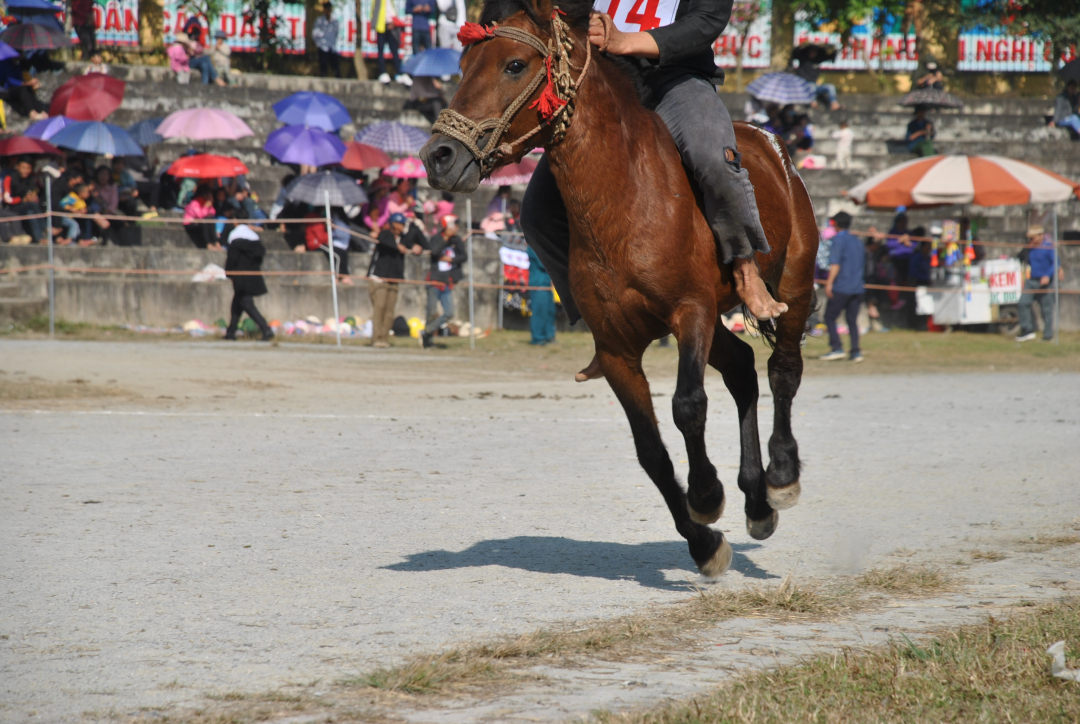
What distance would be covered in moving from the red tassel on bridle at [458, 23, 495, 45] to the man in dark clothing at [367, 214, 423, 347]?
14098 mm

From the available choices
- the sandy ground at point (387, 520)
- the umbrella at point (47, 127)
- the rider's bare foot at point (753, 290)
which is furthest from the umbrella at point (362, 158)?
the rider's bare foot at point (753, 290)

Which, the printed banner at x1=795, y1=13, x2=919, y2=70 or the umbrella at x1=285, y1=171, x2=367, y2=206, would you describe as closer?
the umbrella at x1=285, y1=171, x2=367, y2=206

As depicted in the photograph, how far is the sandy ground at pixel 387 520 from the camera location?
4.09 m

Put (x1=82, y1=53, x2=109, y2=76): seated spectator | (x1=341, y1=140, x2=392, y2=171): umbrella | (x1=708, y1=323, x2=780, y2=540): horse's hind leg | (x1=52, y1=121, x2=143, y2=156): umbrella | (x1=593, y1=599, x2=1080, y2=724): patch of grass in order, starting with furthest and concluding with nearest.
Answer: (x1=82, y1=53, x2=109, y2=76): seated spectator
(x1=341, y1=140, x2=392, y2=171): umbrella
(x1=52, y1=121, x2=143, y2=156): umbrella
(x1=708, y1=323, x2=780, y2=540): horse's hind leg
(x1=593, y1=599, x2=1080, y2=724): patch of grass

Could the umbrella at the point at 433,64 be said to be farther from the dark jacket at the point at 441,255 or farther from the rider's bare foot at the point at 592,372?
the rider's bare foot at the point at 592,372

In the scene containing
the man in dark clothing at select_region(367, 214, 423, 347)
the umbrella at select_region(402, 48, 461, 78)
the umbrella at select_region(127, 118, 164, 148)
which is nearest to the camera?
the man in dark clothing at select_region(367, 214, 423, 347)

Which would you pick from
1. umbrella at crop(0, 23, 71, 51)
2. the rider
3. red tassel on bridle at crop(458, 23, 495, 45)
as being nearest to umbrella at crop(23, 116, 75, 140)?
umbrella at crop(0, 23, 71, 51)

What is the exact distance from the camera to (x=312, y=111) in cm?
2222

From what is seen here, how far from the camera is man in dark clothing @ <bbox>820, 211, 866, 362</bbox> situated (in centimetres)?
1819

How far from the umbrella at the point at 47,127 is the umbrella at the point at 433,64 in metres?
7.01

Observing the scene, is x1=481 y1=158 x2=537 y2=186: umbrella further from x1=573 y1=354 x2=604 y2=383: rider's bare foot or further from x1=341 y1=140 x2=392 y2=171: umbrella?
A: x1=573 y1=354 x2=604 y2=383: rider's bare foot

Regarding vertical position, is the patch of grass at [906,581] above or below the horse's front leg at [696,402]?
below

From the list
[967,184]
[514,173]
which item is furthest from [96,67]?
[967,184]

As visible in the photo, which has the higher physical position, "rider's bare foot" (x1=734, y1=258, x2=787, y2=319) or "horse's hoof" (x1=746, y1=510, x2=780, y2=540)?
"rider's bare foot" (x1=734, y1=258, x2=787, y2=319)
